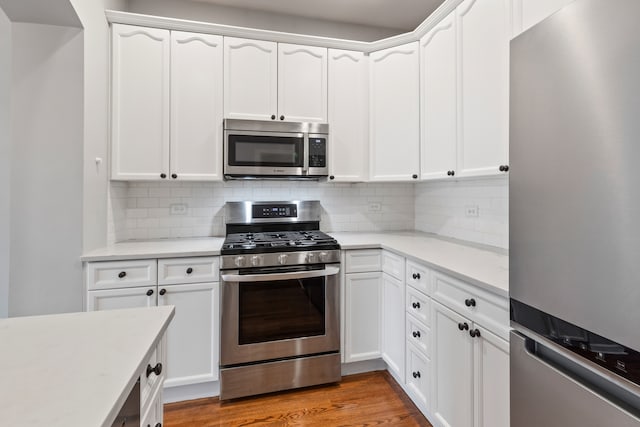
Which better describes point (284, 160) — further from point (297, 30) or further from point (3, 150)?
point (3, 150)

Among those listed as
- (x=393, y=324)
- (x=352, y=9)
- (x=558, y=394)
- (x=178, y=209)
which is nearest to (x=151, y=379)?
(x=558, y=394)

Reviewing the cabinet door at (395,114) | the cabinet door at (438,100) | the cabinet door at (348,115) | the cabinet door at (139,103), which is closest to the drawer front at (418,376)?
the cabinet door at (438,100)

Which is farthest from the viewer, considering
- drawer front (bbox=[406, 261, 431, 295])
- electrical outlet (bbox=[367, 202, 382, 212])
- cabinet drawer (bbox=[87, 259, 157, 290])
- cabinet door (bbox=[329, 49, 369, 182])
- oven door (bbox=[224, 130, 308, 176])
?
electrical outlet (bbox=[367, 202, 382, 212])

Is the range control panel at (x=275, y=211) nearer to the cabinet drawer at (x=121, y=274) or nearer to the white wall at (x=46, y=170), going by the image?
the cabinet drawer at (x=121, y=274)

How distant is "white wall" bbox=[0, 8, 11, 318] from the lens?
1732 mm

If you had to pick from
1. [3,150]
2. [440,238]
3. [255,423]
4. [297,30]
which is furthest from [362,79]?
[255,423]

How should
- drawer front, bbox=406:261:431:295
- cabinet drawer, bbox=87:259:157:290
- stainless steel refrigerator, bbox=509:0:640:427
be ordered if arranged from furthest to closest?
cabinet drawer, bbox=87:259:157:290
drawer front, bbox=406:261:431:295
stainless steel refrigerator, bbox=509:0:640:427

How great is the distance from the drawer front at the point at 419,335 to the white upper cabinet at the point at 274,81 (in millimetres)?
1610

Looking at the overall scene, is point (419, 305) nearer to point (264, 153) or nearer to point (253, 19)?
point (264, 153)

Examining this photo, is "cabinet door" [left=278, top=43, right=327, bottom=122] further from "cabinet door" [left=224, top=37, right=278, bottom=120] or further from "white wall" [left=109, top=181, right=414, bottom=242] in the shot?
"white wall" [left=109, top=181, right=414, bottom=242]

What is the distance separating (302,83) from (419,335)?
6.39ft

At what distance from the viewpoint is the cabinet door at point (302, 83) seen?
8.12ft

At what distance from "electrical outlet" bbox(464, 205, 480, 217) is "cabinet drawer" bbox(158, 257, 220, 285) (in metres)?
1.76

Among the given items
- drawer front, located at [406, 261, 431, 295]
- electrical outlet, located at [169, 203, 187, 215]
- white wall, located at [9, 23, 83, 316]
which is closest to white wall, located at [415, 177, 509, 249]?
drawer front, located at [406, 261, 431, 295]
